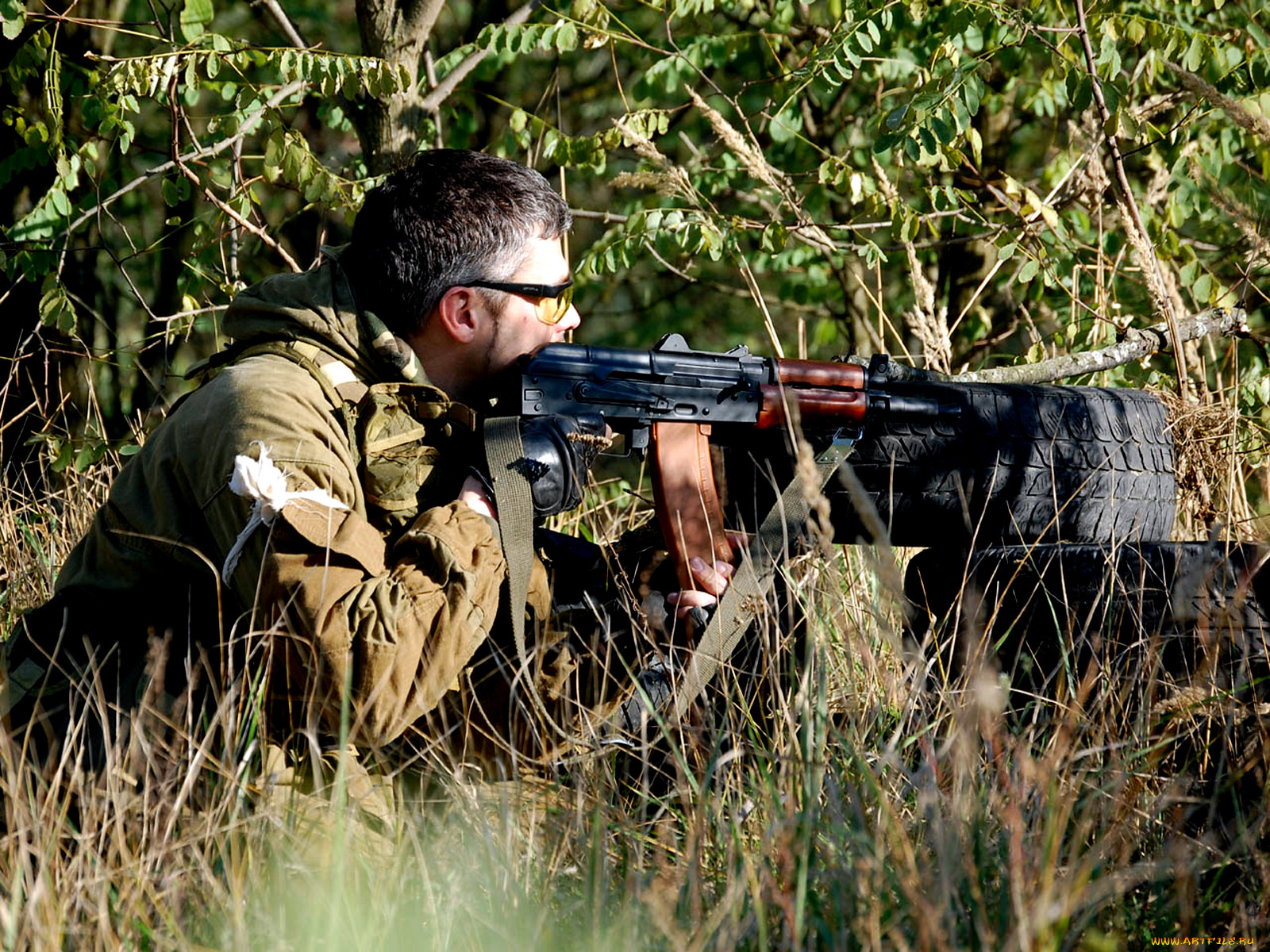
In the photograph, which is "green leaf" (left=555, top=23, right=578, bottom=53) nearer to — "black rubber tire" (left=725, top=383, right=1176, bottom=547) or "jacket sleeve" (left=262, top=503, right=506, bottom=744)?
"black rubber tire" (left=725, top=383, right=1176, bottom=547)

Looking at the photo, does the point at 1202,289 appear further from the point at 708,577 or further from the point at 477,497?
the point at 477,497

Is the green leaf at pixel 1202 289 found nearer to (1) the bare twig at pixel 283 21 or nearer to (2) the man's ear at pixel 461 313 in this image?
(2) the man's ear at pixel 461 313

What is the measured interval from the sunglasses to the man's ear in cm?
3

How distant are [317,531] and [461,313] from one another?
2.43 feet

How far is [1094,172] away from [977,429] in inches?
66.1

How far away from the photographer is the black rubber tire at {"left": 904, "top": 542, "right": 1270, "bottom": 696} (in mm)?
2285

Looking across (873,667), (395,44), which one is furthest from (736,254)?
(873,667)

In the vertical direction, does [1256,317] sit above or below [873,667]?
above

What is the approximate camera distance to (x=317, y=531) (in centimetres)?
207

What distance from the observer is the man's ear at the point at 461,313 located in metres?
2.61

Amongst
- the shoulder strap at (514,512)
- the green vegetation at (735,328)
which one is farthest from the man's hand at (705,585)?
the shoulder strap at (514,512)

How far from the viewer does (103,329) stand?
18.6 feet

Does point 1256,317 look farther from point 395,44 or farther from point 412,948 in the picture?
point 412,948

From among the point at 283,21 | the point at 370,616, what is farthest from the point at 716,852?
the point at 283,21
